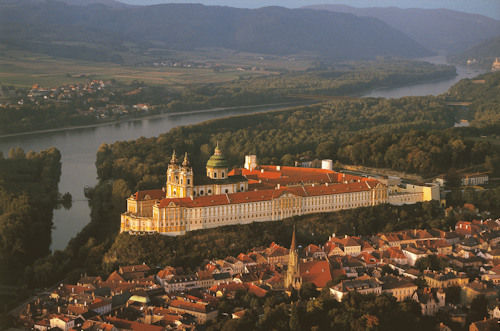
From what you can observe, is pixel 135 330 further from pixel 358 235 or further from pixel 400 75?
pixel 400 75

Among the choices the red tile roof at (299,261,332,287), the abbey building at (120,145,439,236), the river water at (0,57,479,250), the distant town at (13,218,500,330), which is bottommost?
the river water at (0,57,479,250)

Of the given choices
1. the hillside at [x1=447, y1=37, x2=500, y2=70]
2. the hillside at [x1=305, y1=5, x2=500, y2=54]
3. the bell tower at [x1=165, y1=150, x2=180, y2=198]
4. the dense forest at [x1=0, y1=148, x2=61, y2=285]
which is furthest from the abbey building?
the hillside at [x1=305, y1=5, x2=500, y2=54]

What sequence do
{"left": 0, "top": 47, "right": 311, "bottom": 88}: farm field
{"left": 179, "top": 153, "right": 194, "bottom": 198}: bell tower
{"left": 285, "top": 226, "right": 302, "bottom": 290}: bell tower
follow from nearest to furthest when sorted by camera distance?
{"left": 285, "top": 226, "right": 302, "bottom": 290}: bell tower, {"left": 179, "top": 153, "right": 194, "bottom": 198}: bell tower, {"left": 0, "top": 47, "right": 311, "bottom": 88}: farm field

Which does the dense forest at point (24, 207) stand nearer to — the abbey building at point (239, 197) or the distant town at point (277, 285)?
the abbey building at point (239, 197)

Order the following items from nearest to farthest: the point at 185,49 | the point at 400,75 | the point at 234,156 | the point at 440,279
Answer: the point at 440,279 < the point at 234,156 < the point at 400,75 < the point at 185,49

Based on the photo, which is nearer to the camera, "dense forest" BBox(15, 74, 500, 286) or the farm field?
"dense forest" BBox(15, 74, 500, 286)

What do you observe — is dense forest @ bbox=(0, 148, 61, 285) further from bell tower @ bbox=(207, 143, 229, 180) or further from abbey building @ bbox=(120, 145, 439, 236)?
bell tower @ bbox=(207, 143, 229, 180)

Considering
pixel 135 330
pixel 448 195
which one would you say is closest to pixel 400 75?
pixel 448 195
